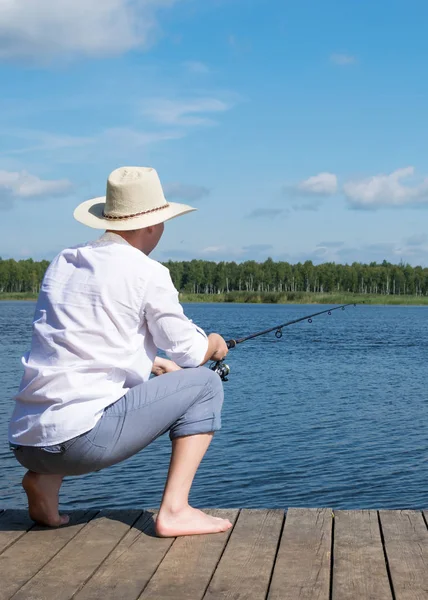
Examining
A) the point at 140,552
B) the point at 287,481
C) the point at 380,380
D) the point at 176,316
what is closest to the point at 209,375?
the point at 176,316

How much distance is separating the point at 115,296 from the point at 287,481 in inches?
241

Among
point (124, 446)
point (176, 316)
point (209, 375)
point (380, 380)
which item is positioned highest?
point (176, 316)

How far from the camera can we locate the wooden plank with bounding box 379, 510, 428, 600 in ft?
9.40

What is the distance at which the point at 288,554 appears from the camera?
3248 mm

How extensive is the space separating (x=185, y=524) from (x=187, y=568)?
0.42m

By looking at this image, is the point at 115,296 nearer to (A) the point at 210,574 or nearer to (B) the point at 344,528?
(A) the point at 210,574

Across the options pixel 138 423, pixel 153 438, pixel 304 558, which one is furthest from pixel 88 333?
pixel 304 558

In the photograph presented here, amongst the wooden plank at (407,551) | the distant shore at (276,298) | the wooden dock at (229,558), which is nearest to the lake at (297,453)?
the wooden dock at (229,558)

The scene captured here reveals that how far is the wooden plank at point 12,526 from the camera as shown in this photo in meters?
3.44

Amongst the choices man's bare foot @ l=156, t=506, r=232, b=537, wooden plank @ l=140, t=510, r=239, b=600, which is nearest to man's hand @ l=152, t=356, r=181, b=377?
man's bare foot @ l=156, t=506, r=232, b=537

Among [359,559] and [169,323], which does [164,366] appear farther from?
[359,559]

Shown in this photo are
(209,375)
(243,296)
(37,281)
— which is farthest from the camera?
(37,281)

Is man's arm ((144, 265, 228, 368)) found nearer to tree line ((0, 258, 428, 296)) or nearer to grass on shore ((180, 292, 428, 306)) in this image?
grass on shore ((180, 292, 428, 306))

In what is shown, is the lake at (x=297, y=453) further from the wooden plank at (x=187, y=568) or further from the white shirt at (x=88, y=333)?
the white shirt at (x=88, y=333)
